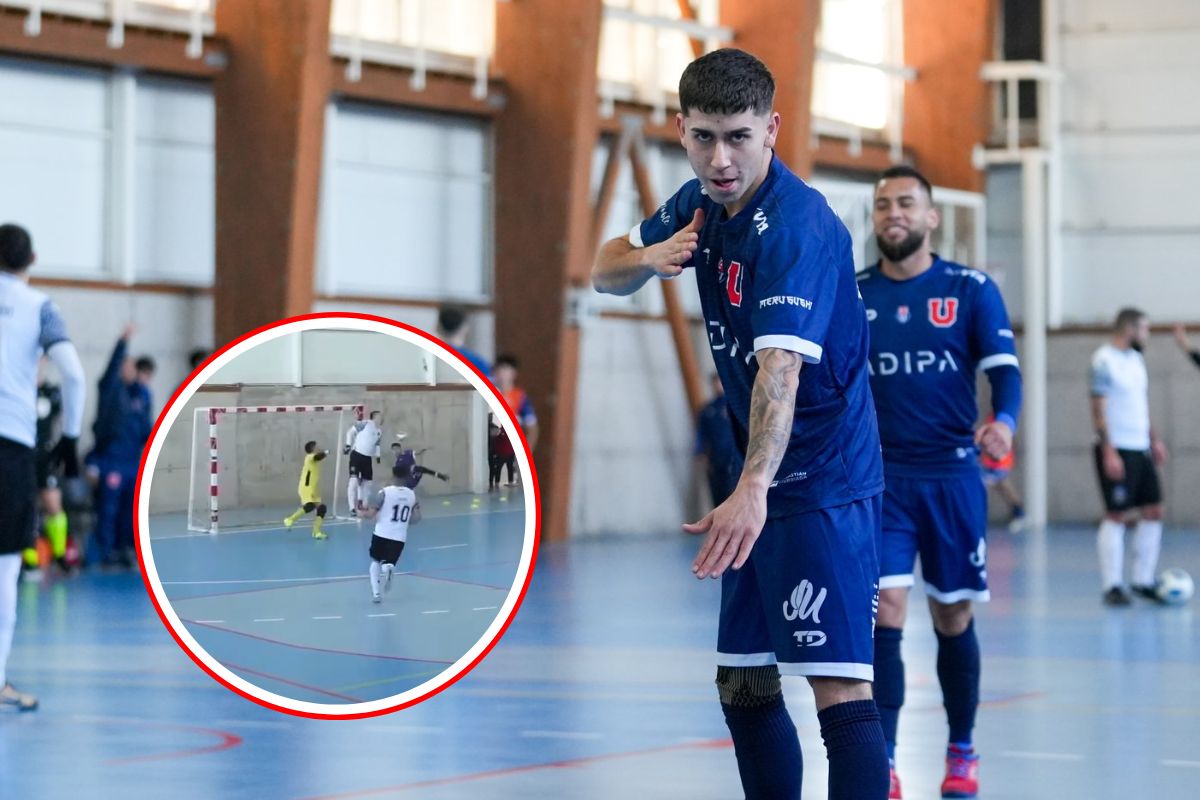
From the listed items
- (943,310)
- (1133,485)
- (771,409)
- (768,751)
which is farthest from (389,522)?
(1133,485)

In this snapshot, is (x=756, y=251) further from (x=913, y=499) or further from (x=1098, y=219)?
(x=1098, y=219)

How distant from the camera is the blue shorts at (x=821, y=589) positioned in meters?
4.86

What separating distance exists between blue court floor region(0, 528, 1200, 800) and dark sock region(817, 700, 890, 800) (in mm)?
2092

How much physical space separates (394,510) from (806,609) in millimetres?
1107

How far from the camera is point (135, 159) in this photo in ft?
64.4

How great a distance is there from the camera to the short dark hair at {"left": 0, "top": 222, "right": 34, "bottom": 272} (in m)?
8.98

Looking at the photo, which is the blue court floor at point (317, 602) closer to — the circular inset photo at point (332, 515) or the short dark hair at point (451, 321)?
the circular inset photo at point (332, 515)

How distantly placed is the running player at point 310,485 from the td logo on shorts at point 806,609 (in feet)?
4.03

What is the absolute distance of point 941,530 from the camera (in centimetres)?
739

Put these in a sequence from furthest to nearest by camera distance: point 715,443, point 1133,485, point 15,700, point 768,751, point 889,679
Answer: point 715,443 → point 1133,485 → point 15,700 → point 889,679 → point 768,751

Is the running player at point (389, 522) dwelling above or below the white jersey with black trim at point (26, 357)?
below

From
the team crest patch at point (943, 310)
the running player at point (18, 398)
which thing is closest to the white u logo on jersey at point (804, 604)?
the team crest patch at point (943, 310)

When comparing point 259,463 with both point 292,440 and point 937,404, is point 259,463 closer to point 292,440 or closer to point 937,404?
point 292,440

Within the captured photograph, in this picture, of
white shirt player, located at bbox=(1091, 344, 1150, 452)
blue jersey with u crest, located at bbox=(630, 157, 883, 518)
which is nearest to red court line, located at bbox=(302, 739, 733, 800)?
blue jersey with u crest, located at bbox=(630, 157, 883, 518)
